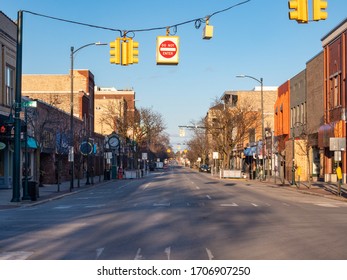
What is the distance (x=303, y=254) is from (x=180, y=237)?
3674 millimetres

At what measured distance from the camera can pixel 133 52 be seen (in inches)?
868

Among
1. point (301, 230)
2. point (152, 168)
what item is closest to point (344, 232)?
point (301, 230)

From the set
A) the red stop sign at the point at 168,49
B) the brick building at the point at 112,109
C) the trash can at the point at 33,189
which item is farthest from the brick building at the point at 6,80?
the brick building at the point at 112,109

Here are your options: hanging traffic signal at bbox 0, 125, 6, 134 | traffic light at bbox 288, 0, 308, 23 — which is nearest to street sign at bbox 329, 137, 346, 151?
hanging traffic signal at bbox 0, 125, 6, 134

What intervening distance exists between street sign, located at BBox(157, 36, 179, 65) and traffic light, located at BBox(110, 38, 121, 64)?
1.99m

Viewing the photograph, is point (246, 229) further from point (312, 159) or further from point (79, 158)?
point (312, 159)

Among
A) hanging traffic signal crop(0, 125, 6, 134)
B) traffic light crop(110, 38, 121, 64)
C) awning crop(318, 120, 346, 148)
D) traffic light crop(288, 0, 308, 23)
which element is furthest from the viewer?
awning crop(318, 120, 346, 148)

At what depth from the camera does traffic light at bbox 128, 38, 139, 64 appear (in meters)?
21.9

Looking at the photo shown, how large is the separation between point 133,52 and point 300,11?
7842 millimetres

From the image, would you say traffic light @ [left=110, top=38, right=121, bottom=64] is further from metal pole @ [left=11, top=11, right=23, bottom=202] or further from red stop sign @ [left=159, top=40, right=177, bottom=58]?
metal pole @ [left=11, top=11, right=23, bottom=202]

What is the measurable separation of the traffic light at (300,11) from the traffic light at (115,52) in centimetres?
785

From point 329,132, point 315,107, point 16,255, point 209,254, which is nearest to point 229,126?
point 315,107

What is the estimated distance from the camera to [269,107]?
109 m

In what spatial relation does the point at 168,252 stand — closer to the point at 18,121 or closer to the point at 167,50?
the point at 167,50
